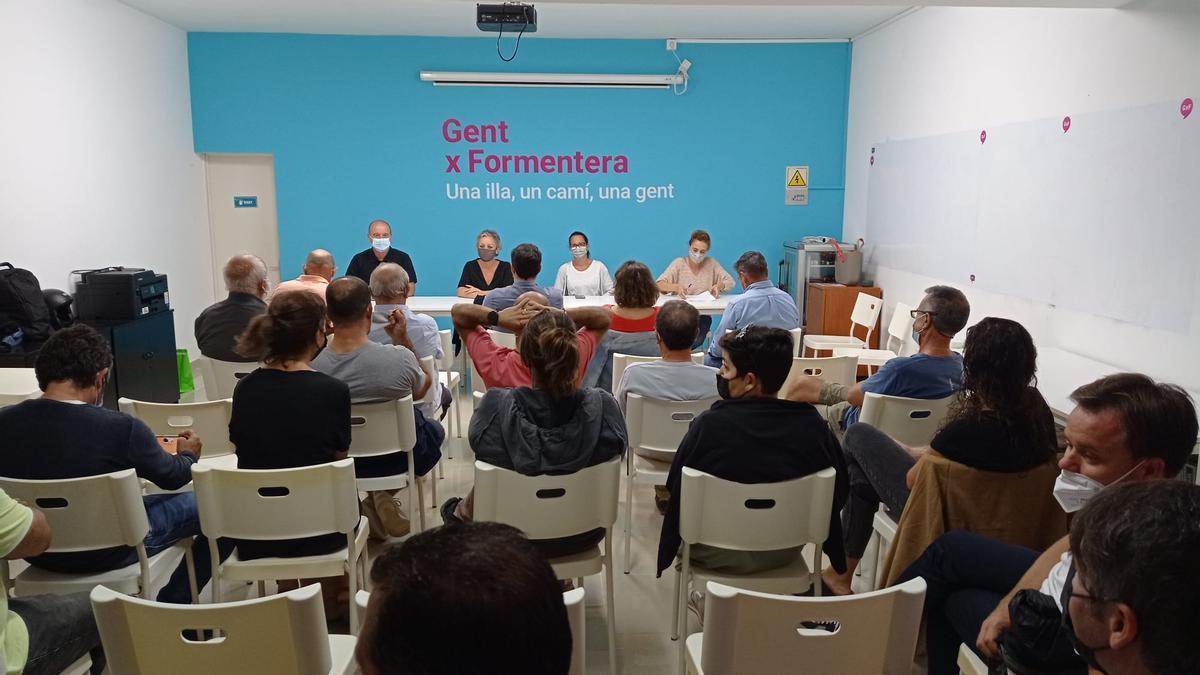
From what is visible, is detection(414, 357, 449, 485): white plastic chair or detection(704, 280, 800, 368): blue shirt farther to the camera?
detection(704, 280, 800, 368): blue shirt

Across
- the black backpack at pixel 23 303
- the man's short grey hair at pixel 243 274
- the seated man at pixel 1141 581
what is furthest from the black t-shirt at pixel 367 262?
A: the seated man at pixel 1141 581

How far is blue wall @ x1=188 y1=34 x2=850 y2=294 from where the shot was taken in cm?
798

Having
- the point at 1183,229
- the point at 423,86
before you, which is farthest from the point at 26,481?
the point at 423,86

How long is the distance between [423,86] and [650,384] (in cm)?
560

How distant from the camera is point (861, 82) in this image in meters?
7.87

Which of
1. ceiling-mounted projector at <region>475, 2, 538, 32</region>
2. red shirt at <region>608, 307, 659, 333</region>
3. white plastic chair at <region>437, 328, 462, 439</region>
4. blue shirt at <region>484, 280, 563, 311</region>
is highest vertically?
ceiling-mounted projector at <region>475, 2, 538, 32</region>

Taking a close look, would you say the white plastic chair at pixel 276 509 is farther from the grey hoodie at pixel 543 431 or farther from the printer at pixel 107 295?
the printer at pixel 107 295

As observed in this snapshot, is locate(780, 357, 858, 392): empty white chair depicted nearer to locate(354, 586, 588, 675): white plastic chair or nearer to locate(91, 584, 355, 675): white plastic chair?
locate(354, 586, 588, 675): white plastic chair

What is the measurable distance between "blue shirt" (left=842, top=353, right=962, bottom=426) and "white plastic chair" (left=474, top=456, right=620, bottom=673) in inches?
53.2

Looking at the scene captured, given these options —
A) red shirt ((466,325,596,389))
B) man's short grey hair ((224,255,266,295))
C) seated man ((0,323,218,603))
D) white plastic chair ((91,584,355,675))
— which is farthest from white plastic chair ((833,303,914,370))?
white plastic chair ((91,584,355,675))

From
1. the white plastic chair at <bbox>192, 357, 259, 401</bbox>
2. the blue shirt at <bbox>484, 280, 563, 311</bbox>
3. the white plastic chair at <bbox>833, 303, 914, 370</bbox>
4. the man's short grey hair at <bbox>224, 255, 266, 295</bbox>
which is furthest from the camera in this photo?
the white plastic chair at <bbox>833, 303, 914, 370</bbox>

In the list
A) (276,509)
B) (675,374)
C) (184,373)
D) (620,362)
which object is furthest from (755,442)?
(184,373)

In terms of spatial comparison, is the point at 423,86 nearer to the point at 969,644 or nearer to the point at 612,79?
the point at 612,79

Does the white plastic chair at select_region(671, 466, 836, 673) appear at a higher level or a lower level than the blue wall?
lower
